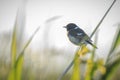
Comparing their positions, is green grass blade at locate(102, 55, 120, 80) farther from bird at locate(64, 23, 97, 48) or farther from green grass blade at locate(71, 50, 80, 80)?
bird at locate(64, 23, 97, 48)

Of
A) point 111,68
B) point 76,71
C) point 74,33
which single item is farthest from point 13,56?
point 74,33

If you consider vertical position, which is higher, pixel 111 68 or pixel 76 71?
pixel 111 68

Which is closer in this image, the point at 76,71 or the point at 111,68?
the point at 111,68

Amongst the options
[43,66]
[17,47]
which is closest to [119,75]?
[43,66]

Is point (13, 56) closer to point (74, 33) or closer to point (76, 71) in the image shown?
point (76, 71)

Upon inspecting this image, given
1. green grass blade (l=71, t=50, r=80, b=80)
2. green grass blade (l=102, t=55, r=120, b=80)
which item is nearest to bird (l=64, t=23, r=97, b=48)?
green grass blade (l=71, t=50, r=80, b=80)

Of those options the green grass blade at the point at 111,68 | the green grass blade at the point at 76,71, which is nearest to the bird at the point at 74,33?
the green grass blade at the point at 76,71

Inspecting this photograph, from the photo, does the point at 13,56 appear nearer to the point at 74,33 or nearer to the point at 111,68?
the point at 111,68

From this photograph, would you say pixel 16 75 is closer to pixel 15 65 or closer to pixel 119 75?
pixel 15 65

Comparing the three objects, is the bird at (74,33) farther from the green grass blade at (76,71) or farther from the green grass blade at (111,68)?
the green grass blade at (111,68)

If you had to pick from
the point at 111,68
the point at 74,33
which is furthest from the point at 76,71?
the point at 74,33

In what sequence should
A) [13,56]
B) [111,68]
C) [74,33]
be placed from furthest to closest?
[74,33] < [13,56] < [111,68]

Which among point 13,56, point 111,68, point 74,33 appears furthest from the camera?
point 74,33

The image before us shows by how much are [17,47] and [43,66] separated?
8.0 inches
